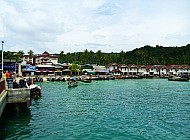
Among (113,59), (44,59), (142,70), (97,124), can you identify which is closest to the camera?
(97,124)

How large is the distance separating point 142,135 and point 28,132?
8901mm

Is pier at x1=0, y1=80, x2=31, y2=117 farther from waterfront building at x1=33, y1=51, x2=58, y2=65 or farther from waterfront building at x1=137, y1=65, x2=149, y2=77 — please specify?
waterfront building at x1=137, y1=65, x2=149, y2=77

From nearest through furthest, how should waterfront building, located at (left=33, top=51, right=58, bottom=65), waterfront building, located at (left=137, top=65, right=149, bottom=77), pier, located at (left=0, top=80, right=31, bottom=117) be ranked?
1. pier, located at (left=0, top=80, right=31, bottom=117)
2. waterfront building, located at (left=33, top=51, right=58, bottom=65)
3. waterfront building, located at (left=137, top=65, right=149, bottom=77)

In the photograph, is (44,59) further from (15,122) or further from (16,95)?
(15,122)

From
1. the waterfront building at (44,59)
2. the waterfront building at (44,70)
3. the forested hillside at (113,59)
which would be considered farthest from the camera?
the forested hillside at (113,59)

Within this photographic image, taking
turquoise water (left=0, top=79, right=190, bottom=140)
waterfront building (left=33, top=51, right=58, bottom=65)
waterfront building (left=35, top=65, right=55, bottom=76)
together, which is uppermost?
waterfront building (left=33, top=51, right=58, bottom=65)

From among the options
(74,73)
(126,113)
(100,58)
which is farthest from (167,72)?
(126,113)

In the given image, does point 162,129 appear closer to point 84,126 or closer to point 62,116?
point 84,126

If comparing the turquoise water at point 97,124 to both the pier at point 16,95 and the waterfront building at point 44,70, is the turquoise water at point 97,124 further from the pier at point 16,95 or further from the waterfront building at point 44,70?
the waterfront building at point 44,70

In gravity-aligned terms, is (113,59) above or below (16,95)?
above

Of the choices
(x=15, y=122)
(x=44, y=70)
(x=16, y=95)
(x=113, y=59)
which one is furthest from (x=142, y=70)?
(x=15, y=122)

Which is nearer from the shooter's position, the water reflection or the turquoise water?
the turquoise water

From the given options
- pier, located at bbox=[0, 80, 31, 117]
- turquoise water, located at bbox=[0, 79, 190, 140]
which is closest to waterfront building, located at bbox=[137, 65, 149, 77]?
turquoise water, located at bbox=[0, 79, 190, 140]

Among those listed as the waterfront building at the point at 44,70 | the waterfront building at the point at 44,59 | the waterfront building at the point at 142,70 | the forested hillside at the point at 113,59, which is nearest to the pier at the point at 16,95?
the waterfront building at the point at 44,70
